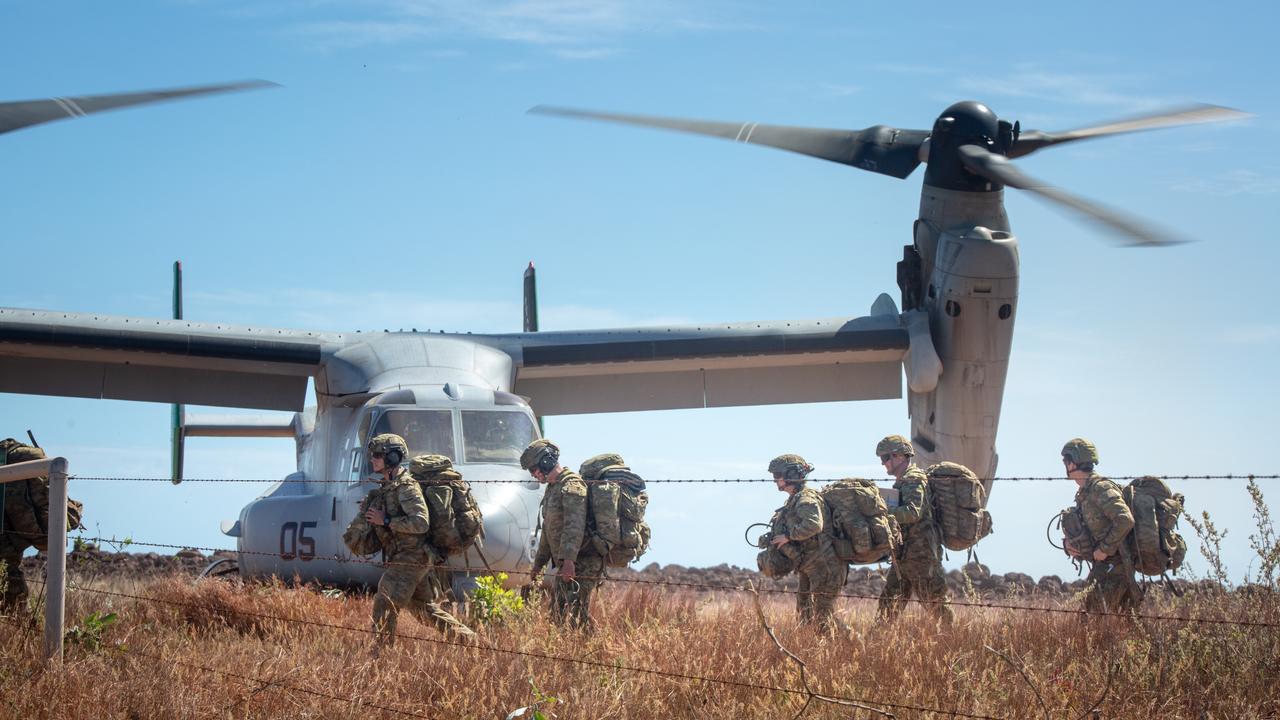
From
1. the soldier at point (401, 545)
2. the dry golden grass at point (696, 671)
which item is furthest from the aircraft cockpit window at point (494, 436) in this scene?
the dry golden grass at point (696, 671)

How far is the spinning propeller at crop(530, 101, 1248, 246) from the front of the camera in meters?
12.8

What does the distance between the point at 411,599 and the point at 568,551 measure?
1.10 m

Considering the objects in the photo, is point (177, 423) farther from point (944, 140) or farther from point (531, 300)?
point (944, 140)

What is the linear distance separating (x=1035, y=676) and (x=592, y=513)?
3.34m

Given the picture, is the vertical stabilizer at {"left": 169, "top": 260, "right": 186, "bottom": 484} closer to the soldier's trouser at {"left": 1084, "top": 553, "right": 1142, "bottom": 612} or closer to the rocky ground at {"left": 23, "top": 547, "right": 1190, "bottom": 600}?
the rocky ground at {"left": 23, "top": 547, "right": 1190, "bottom": 600}

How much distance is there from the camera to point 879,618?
8.07 m

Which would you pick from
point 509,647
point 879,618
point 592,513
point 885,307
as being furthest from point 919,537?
point 885,307

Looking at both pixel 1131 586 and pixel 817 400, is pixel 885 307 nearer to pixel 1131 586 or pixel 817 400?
pixel 817 400

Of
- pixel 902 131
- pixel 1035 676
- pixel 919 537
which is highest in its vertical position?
pixel 902 131

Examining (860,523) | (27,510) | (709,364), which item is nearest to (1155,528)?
(860,523)

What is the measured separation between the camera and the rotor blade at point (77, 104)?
10.4 meters

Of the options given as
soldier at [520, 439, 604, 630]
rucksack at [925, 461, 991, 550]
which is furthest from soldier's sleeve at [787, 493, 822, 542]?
soldier at [520, 439, 604, 630]

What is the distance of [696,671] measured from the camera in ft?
21.5

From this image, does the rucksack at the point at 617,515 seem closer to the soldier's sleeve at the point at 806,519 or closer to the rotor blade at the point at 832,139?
the soldier's sleeve at the point at 806,519
